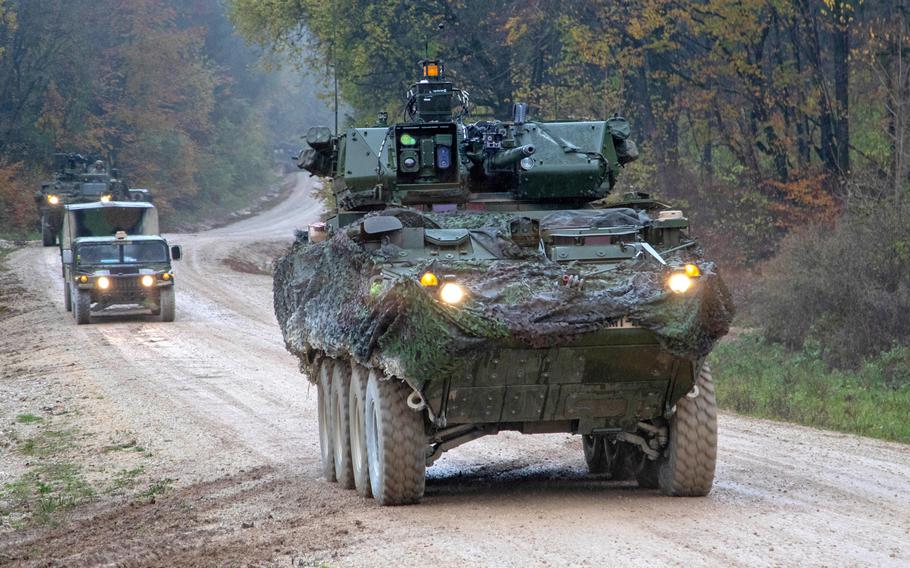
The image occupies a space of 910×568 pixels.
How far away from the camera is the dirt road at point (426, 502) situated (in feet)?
25.6

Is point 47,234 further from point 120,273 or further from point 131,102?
point 131,102

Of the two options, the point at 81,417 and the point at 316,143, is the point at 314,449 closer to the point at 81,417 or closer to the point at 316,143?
the point at 316,143

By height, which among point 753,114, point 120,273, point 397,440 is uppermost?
point 753,114

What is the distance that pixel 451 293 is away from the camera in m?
8.56

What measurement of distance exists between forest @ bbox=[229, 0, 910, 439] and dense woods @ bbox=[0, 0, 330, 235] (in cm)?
843

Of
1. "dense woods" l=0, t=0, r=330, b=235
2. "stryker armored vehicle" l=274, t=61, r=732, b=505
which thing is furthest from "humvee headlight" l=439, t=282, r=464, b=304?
"dense woods" l=0, t=0, r=330, b=235

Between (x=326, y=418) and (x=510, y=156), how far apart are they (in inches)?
108

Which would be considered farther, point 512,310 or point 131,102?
point 131,102

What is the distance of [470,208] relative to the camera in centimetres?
1112

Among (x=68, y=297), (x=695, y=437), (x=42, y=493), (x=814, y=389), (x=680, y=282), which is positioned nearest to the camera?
(x=680, y=282)

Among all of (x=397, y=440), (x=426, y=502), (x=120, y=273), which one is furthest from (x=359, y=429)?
(x=120, y=273)

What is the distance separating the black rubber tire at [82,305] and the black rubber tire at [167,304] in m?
1.36

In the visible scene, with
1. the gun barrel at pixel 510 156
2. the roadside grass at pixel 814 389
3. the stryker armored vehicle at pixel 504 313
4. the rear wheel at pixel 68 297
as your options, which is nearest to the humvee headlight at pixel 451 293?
the stryker armored vehicle at pixel 504 313

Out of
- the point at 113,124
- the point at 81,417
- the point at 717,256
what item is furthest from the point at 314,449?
the point at 113,124
